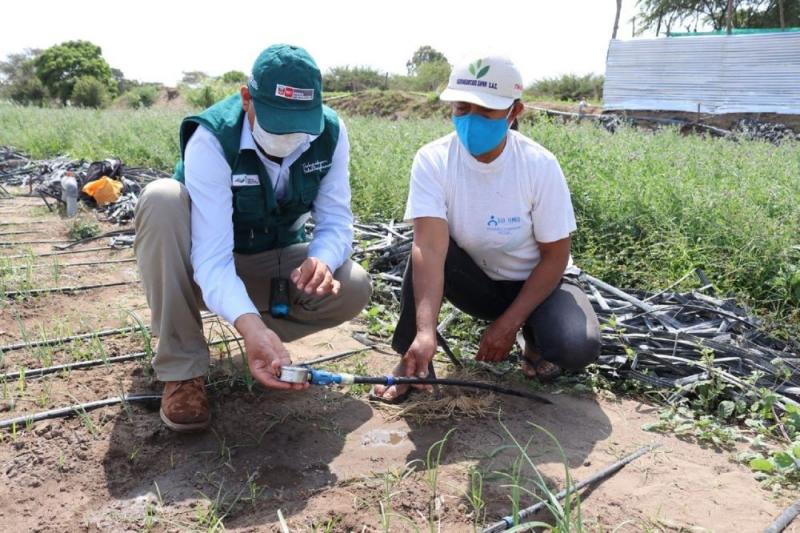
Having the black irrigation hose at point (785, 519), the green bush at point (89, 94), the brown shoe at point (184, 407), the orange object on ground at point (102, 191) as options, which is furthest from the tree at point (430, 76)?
the black irrigation hose at point (785, 519)

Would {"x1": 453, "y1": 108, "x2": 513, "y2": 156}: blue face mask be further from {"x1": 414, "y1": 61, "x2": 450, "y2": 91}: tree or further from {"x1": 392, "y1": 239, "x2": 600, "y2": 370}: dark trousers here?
{"x1": 414, "y1": 61, "x2": 450, "y2": 91}: tree

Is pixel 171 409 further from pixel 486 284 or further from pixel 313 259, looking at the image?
pixel 486 284

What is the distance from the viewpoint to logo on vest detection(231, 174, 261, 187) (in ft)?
6.69

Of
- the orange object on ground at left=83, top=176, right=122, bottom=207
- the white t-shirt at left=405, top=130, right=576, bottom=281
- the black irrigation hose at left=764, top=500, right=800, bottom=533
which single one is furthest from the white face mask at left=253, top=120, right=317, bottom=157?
the orange object on ground at left=83, top=176, right=122, bottom=207

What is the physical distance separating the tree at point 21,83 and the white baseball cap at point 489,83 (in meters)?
40.7

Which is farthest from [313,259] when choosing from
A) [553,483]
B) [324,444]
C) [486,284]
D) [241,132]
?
[553,483]

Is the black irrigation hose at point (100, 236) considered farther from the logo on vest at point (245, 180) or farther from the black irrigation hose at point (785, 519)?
the black irrigation hose at point (785, 519)

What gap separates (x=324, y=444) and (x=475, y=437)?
1.66 feet


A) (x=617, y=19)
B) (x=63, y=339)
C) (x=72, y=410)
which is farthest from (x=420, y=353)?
(x=617, y=19)

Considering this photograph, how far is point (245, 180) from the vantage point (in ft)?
6.75

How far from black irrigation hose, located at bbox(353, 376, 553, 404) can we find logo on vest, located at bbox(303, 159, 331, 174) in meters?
0.74

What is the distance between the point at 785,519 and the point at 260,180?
1817mm

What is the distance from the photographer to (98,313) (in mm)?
3133

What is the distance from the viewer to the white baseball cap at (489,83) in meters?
2.08
